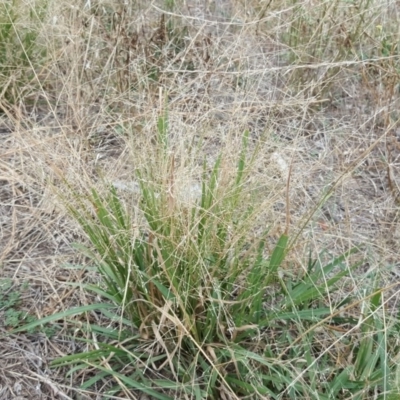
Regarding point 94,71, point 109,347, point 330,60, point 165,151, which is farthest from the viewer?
point 330,60

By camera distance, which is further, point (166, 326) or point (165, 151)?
point (165, 151)

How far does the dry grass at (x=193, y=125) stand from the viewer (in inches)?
74.6

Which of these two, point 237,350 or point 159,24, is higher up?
point 159,24

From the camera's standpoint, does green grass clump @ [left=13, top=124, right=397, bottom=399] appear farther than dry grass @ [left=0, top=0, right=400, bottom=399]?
No

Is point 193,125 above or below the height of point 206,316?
above

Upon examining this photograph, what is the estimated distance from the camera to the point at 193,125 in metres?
2.01

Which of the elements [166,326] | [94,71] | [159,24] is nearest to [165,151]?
[166,326]

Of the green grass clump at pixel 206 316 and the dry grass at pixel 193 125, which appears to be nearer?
the green grass clump at pixel 206 316

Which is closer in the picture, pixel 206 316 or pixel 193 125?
pixel 206 316

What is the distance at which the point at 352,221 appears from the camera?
2.33 meters

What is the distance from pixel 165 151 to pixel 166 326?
0.49 meters

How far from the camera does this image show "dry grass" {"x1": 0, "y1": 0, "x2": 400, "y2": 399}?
1895 millimetres

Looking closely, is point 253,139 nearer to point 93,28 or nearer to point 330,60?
point 330,60

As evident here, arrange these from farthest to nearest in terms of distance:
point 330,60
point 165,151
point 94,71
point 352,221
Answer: point 330,60 → point 94,71 → point 352,221 → point 165,151
